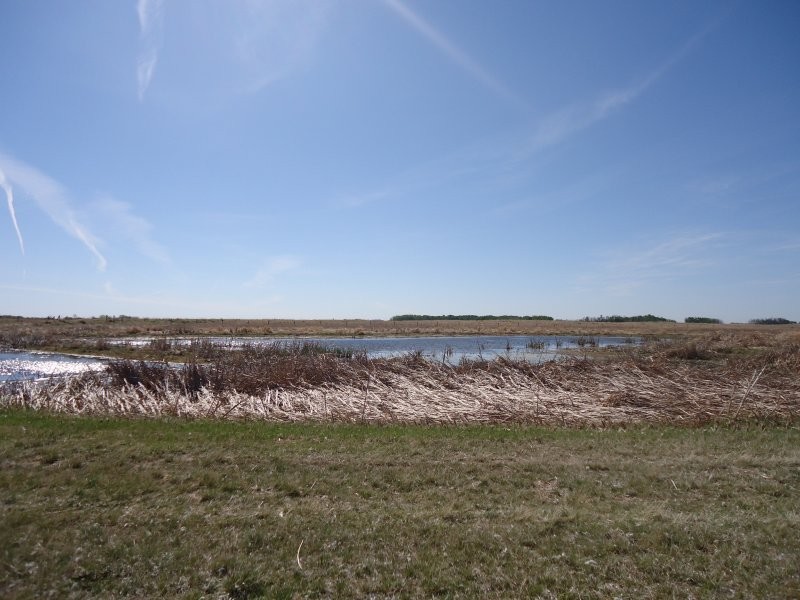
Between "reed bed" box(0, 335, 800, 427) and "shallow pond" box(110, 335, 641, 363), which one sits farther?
"shallow pond" box(110, 335, 641, 363)

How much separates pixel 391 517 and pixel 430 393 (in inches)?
426

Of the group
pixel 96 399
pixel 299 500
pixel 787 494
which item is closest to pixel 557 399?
pixel 787 494

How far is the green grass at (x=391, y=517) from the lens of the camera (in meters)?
4.78

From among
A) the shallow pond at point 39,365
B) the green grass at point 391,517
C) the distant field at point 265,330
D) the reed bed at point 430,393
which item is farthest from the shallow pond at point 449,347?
the green grass at point 391,517

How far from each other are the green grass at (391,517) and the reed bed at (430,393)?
13.0ft

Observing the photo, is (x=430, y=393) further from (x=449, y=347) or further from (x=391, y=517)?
(x=449, y=347)

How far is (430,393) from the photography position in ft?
56.0

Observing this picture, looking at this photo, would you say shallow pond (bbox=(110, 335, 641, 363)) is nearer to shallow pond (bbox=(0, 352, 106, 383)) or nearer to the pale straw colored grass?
shallow pond (bbox=(0, 352, 106, 383))

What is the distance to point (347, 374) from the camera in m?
20.5

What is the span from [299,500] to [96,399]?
12.7 metres

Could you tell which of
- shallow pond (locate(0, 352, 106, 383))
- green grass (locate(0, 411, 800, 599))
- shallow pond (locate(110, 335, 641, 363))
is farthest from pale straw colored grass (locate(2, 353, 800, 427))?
shallow pond (locate(110, 335, 641, 363))

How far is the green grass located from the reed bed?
3.95 meters

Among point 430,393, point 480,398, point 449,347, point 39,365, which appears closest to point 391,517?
point 480,398

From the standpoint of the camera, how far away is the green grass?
478 centimetres
